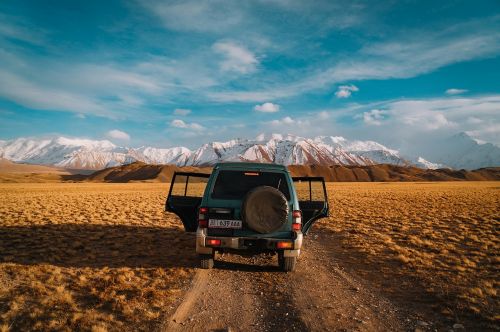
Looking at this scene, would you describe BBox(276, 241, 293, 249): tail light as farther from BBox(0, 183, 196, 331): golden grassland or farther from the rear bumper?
BBox(0, 183, 196, 331): golden grassland

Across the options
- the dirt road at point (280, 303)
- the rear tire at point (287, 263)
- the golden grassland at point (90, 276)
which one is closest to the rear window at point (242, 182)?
the rear tire at point (287, 263)

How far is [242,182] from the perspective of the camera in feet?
26.2

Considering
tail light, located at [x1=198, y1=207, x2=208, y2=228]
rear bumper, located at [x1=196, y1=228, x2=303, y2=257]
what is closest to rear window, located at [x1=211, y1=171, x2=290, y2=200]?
tail light, located at [x1=198, y1=207, x2=208, y2=228]

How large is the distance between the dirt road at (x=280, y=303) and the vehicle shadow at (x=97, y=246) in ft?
6.39

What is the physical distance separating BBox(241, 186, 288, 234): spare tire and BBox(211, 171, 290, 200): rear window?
55 cm

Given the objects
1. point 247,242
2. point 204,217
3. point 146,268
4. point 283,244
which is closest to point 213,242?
point 204,217

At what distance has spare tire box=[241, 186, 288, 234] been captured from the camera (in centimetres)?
712

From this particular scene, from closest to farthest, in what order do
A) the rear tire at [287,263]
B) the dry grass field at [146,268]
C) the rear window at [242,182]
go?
the dry grass field at [146,268]
the rear window at [242,182]
the rear tire at [287,263]

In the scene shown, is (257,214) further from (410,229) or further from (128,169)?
(128,169)

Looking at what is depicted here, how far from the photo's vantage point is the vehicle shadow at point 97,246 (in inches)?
369

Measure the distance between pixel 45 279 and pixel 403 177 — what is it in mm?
210459

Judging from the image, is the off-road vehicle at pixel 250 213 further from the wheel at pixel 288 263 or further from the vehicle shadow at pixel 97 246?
the vehicle shadow at pixel 97 246

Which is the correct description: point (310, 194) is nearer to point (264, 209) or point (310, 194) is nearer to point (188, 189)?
point (264, 209)

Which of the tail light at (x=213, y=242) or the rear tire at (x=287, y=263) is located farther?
the rear tire at (x=287, y=263)
